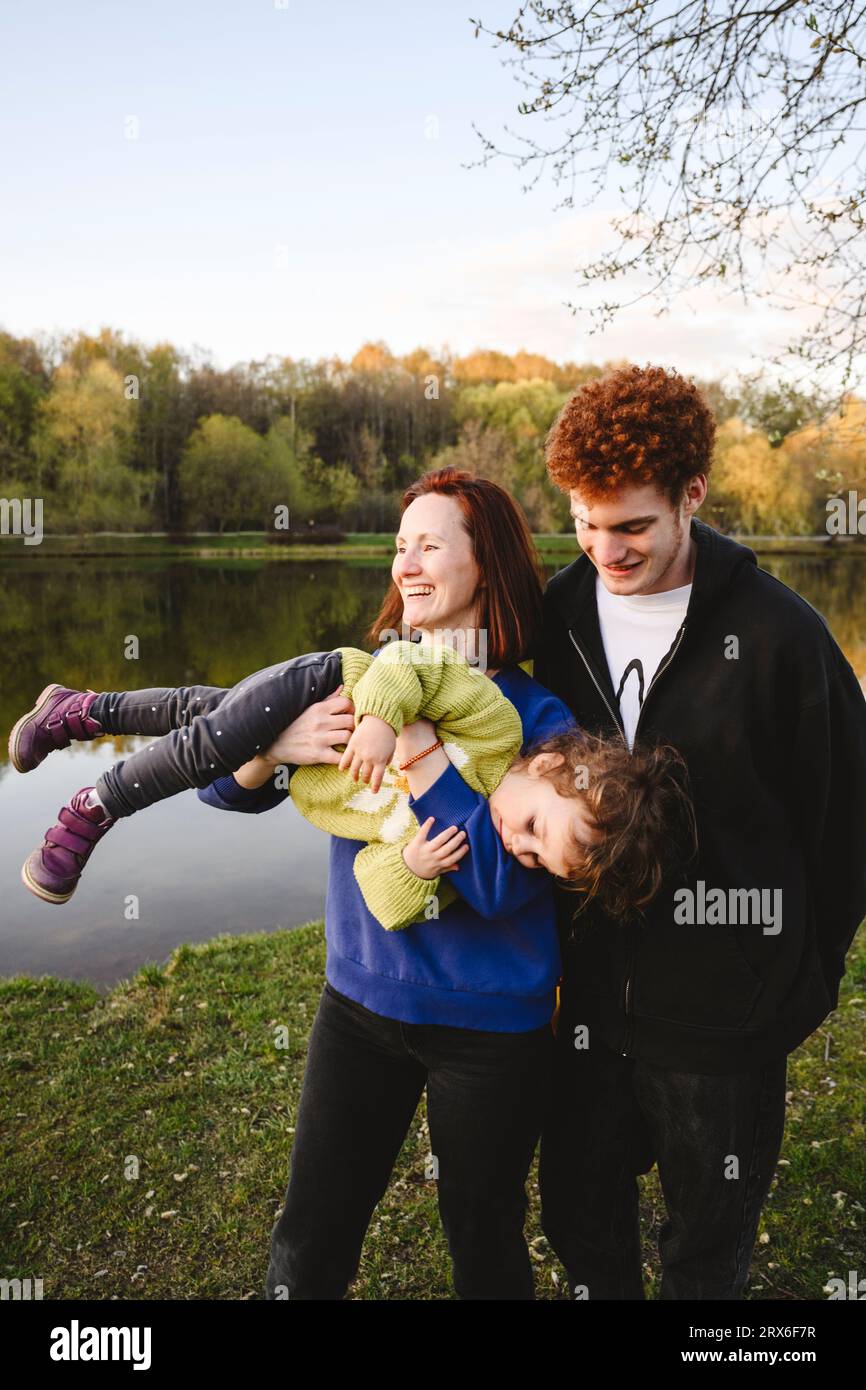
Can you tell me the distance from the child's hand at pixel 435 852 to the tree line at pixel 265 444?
38584 mm

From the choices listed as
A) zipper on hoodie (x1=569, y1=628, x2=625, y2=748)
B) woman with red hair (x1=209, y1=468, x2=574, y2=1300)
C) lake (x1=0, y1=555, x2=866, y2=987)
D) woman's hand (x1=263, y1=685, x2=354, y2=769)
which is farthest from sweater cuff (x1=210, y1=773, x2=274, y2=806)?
lake (x1=0, y1=555, x2=866, y2=987)

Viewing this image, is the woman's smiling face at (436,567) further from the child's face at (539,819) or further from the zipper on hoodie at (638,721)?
the child's face at (539,819)

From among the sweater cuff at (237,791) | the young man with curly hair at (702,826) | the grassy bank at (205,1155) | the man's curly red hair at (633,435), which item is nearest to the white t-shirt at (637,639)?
the young man with curly hair at (702,826)

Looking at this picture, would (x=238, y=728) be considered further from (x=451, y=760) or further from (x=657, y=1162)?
(x=657, y=1162)

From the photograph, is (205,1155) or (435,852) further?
(205,1155)

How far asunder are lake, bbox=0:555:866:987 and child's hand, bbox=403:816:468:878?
5.59 m

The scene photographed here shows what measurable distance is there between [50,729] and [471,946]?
1.59 meters

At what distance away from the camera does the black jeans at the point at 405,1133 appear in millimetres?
2260

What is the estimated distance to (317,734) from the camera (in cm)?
236

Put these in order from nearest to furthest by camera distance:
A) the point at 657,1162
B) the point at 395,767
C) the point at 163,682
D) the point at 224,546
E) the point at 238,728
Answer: the point at 395,767 < the point at 238,728 < the point at 657,1162 < the point at 163,682 < the point at 224,546

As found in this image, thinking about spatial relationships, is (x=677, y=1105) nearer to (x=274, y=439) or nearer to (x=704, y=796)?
(x=704, y=796)

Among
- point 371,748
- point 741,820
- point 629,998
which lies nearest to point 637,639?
point 741,820

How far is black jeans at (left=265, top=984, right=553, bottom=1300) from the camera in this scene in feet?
7.41

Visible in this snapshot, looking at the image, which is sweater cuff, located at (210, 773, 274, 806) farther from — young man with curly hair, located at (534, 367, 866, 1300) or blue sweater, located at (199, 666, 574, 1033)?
young man with curly hair, located at (534, 367, 866, 1300)
